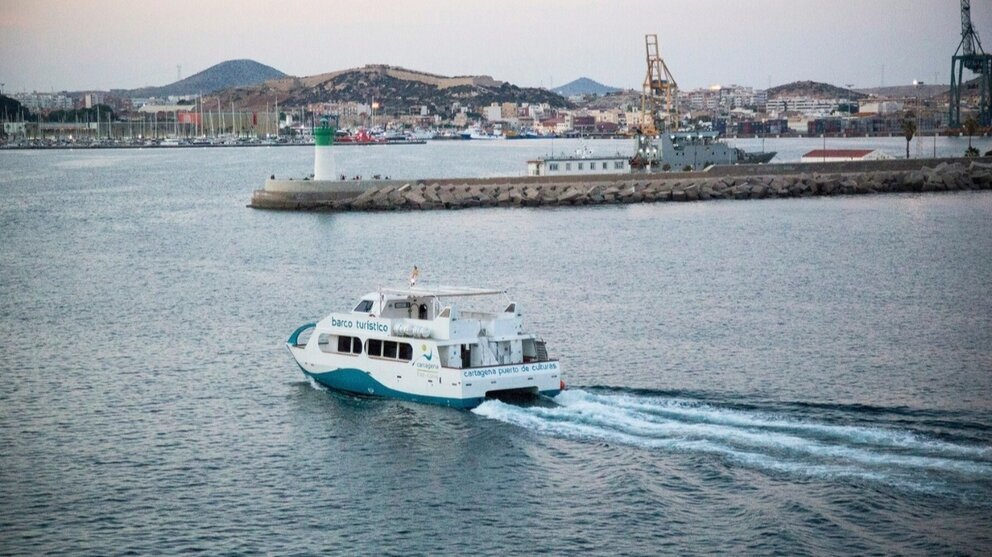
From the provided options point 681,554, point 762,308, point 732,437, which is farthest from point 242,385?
point 762,308

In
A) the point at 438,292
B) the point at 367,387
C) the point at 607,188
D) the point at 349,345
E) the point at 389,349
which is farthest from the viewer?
the point at 607,188

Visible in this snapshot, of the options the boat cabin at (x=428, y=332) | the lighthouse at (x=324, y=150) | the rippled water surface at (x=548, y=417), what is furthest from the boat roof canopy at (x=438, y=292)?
the lighthouse at (x=324, y=150)

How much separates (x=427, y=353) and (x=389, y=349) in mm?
1059

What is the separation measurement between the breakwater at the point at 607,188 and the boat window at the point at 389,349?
3849 centimetres

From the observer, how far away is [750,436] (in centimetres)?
1928

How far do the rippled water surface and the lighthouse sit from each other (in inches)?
759

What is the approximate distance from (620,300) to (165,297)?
487 inches

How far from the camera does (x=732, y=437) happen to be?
63.2 feet

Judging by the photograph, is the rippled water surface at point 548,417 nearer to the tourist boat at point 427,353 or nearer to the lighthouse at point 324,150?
the tourist boat at point 427,353

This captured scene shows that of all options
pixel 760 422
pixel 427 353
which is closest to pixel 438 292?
pixel 427 353

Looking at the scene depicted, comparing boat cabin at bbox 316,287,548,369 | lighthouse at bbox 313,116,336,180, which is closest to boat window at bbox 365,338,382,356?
boat cabin at bbox 316,287,548,369

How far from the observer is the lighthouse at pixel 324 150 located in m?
60.8

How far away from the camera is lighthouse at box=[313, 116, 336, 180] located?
200ft

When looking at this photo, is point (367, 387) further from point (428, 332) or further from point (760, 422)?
point (760, 422)
